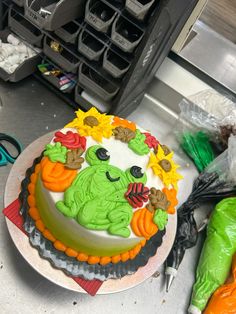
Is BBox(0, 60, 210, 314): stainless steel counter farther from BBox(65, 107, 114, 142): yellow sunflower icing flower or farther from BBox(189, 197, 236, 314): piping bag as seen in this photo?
BBox(65, 107, 114, 142): yellow sunflower icing flower

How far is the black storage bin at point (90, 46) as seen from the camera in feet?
2.58

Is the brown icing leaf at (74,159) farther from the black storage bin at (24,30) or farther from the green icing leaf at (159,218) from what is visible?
the black storage bin at (24,30)

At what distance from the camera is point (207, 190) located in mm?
889

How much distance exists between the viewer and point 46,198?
62 cm

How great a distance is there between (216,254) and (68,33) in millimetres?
514

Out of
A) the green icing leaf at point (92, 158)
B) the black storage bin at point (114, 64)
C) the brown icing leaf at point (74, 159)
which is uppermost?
the black storage bin at point (114, 64)

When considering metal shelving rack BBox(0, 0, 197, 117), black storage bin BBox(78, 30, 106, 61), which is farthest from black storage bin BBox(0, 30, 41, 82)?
black storage bin BBox(78, 30, 106, 61)

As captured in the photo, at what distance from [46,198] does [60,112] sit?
1.22 feet

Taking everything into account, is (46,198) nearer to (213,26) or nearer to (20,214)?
(20,214)

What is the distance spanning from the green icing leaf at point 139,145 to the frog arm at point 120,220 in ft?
0.37

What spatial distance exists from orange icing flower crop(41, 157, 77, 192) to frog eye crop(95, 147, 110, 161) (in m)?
A: 0.05

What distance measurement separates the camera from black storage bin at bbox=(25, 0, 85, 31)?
2.34 ft

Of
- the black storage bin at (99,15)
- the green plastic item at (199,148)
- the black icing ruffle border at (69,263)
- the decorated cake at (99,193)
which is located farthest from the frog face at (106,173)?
the green plastic item at (199,148)

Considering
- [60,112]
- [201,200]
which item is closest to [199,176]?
[201,200]
